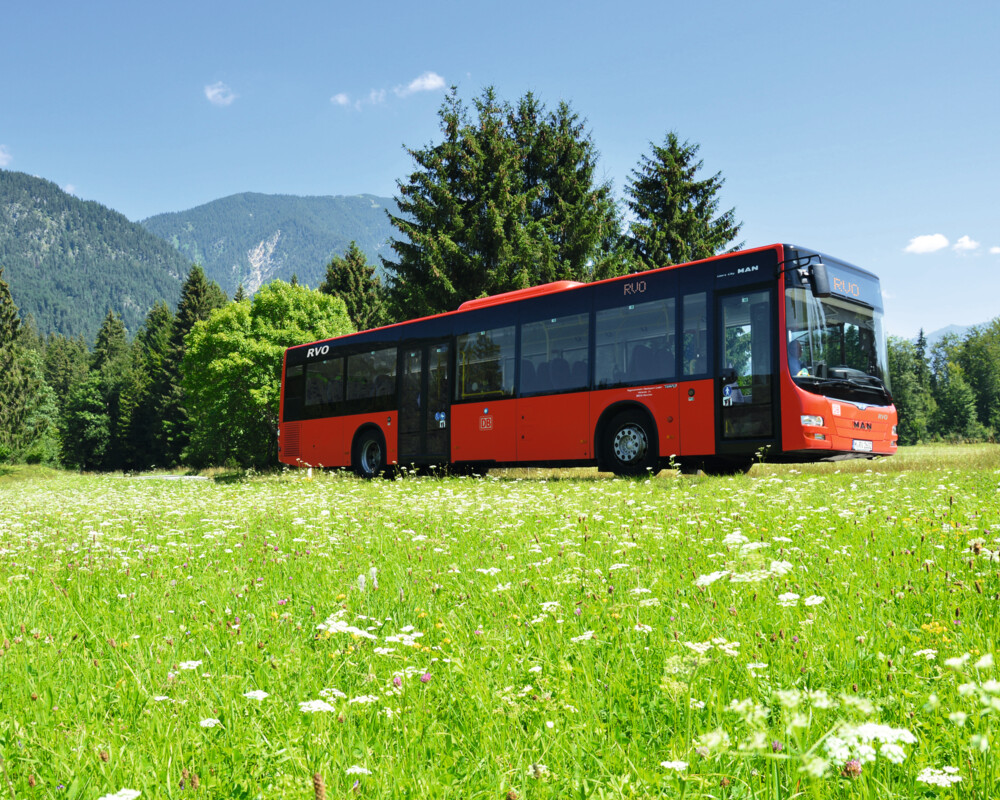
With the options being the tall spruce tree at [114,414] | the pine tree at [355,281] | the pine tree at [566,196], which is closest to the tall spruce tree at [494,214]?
the pine tree at [566,196]

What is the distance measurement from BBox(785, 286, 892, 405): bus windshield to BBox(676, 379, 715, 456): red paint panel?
1536 mm

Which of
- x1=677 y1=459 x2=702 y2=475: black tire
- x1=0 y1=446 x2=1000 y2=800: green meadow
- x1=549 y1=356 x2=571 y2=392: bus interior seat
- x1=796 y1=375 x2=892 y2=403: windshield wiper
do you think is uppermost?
x1=549 y1=356 x2=571 y2=392: bus interior seat

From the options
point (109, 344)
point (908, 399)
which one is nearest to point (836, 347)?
point (908, 399)

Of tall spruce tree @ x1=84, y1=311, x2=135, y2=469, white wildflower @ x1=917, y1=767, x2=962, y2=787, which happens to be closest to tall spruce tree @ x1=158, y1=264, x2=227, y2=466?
tall spruce tree @ x1=84, y1=311, x2=135, y2=469

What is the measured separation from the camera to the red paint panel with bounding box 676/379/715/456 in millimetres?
12734

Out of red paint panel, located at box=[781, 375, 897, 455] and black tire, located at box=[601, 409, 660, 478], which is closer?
red paint panel, located at box=[781, 375, 897, 455]

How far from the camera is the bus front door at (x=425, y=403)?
17875 mm

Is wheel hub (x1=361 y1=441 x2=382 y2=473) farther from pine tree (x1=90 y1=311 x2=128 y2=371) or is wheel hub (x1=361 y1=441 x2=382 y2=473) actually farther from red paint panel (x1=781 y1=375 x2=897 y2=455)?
pine tree (x1=90 y1=311 x2=128 y2=371)

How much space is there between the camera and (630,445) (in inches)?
553

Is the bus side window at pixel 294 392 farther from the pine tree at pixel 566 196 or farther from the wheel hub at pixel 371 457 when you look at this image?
the pine tree at pixel 566 196

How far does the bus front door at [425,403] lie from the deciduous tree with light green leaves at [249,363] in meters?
23.5

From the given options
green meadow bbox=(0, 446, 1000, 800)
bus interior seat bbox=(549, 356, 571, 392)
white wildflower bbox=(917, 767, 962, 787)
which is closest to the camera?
white wildflower bbox=(917, 767, 962, 787)

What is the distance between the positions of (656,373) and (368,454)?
9468mm

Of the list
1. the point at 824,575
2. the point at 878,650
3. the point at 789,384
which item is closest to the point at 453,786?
the point at 878,650
